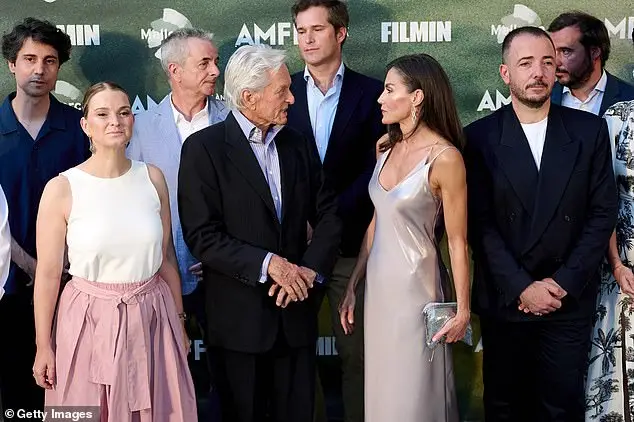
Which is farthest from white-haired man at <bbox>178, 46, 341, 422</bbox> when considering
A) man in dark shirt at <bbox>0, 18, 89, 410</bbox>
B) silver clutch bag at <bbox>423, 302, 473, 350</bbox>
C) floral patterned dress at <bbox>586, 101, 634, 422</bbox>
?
floral patterned dress at <bbox>586, 101, 634, 422</bbox>

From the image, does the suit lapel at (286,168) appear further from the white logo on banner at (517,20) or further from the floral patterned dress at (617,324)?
the white logo on banner at (517,20)

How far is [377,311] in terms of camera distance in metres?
3.59

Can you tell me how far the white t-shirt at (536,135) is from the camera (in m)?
3.78

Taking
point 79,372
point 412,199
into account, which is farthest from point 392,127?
point 79,372

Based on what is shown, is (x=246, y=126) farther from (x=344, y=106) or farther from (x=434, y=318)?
(x=434, y=318)

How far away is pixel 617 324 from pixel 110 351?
2209mm

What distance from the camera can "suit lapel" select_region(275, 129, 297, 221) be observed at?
11.5 ft

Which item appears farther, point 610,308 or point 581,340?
point 610,308

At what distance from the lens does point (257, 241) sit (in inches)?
137

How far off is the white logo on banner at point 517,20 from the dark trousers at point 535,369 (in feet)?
5.74

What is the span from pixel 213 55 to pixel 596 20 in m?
2.00

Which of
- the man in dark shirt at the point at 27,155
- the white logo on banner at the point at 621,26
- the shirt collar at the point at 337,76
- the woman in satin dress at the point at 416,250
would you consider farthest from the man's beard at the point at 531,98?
the man in dark shirt at the point at 27,155

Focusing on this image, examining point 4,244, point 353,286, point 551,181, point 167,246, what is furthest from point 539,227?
point 4,244

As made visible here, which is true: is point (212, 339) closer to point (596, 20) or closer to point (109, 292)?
point (109, 292)
